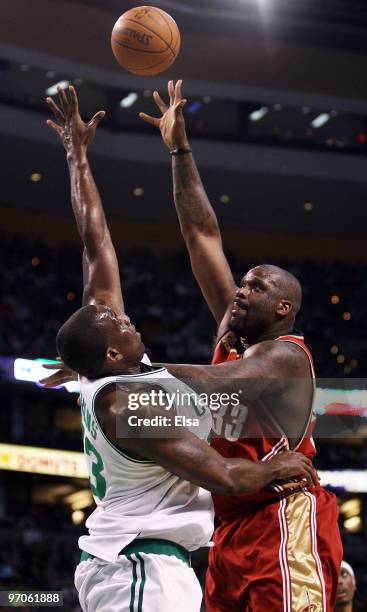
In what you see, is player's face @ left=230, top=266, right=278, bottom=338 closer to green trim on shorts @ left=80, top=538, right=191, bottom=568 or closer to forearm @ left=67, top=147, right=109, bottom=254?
forearm @ left=67, top=147, right=109, bottom=254

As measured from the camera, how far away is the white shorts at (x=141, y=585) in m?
3.28

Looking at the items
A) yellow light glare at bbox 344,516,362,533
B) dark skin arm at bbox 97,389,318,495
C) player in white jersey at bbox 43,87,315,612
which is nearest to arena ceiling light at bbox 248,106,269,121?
yellow light glare at bbox 344,516,362,533

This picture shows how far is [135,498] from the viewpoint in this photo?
3.46 metres

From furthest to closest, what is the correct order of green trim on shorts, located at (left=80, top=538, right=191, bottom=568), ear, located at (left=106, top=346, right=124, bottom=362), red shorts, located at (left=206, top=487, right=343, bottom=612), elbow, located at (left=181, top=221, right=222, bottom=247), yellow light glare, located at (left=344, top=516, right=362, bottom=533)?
yellow light glare, located at (left=344, top=516, right=362, bottom=533), elbow, located at (left=181, top=221, right=222, bottom=247), red shorts, located at (left=206, top=487, right=343, bottom=612), ear, located at (left=106, top=346, right=124, bottom=362), green trim on shorts, located at (left=80, top=538, right=191, bottom=568)

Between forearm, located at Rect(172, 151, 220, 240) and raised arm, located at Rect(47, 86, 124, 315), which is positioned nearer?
raised arm, located at Rect(47, 86, 124, 315)

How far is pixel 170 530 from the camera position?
11.1 feet

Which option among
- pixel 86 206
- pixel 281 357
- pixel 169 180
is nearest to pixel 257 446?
pixel 281 357

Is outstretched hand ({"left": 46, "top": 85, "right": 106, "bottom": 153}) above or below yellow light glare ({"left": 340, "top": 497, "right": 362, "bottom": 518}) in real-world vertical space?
above

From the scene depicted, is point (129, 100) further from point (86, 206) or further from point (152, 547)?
point (152, 547)

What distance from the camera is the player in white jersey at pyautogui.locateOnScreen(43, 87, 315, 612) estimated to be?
10.8ft

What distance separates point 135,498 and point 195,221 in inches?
75.6

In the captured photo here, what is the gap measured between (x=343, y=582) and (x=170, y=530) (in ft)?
7.95

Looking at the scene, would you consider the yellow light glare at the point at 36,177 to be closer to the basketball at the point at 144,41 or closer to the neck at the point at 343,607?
the basketball at the point at 144,41

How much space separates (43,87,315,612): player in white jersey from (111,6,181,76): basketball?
244 cm
